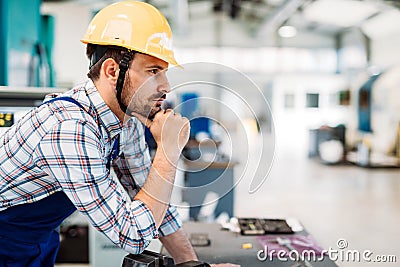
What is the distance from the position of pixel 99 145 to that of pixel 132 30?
10.7 inches

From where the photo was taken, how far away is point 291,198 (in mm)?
6039

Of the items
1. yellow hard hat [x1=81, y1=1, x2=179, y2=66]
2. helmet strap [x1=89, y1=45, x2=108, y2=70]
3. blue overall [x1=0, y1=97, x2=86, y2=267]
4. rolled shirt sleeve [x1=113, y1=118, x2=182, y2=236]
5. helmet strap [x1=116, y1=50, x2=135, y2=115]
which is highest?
yellow hard hat [x1=81, y1=1, x2=179, y2=66]

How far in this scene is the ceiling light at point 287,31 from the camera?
41.0 ft

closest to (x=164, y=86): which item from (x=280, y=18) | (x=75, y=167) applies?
(x=75, y=167)

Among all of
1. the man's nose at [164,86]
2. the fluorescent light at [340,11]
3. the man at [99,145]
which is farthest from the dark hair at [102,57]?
the fluorescent light at [340,11]

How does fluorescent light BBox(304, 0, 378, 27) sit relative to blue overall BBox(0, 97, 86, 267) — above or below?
above

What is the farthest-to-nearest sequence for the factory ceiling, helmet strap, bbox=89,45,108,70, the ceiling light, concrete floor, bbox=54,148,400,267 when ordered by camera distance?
the ceiling light < the factory ceiling < concrete floor, bbox=54,148,400,267 < helmet strap, bbox=89,45,108,70

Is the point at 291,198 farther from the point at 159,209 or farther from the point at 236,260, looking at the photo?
the point at 159,209

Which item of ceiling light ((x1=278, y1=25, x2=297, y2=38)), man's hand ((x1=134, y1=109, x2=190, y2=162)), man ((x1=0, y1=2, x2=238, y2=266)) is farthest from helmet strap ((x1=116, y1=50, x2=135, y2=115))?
A: ceiling light ((x1=278, y1=25, x2=297, y2=38))

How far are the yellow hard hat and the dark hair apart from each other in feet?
0.06

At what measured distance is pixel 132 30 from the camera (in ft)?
3.49

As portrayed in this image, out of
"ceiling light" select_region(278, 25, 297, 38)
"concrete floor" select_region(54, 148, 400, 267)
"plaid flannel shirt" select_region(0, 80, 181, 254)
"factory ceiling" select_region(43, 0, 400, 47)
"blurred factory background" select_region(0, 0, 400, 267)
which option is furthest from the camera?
"ceiling light" select_region(278, 25, 297, 38)

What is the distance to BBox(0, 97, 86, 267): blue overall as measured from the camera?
43.2 inches

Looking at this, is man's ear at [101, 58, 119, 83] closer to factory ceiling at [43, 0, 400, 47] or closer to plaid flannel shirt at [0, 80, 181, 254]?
plaid flannel shirt at [0, 80, 181, 254]
